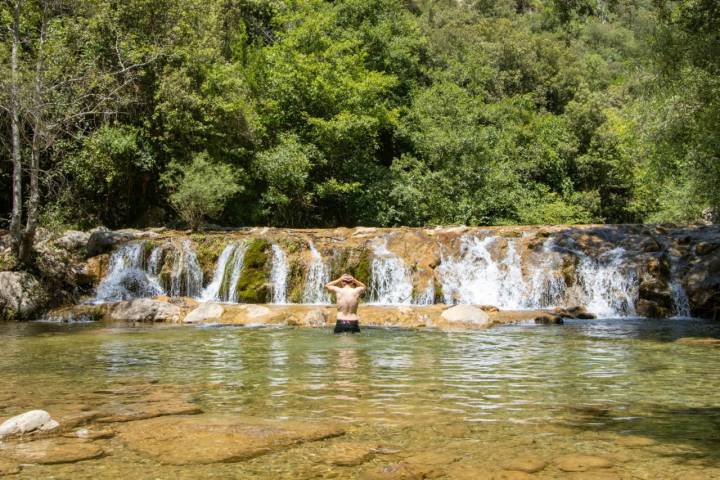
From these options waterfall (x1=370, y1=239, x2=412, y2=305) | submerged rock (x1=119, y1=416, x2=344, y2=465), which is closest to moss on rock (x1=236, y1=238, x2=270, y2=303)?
waterfall (x1=370, y1=239, x2=412, y2=305)

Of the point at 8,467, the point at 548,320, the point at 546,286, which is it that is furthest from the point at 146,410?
the point at 546,286

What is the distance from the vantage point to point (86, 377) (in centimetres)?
869

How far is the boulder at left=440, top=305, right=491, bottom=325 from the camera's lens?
15.5m

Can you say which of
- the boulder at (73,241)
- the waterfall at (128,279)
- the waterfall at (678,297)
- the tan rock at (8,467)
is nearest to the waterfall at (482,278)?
the waterfall at (678,297)

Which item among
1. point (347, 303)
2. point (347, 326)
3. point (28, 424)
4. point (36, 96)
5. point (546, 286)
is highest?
point (36, 96)

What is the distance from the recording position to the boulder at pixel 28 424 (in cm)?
541

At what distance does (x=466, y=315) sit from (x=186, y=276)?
961 centimetres

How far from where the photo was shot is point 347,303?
43.6 feet

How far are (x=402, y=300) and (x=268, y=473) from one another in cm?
1477

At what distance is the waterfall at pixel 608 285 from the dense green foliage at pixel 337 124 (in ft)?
9.80

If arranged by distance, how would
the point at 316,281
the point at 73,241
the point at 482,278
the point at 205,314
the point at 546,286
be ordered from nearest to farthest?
the point at 205,314, the point at 546,286, the point at 482,278, the point at 316,281, the point at 73,241

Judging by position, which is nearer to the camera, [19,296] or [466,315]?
[466,315]

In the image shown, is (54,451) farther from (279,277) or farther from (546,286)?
(546,286)

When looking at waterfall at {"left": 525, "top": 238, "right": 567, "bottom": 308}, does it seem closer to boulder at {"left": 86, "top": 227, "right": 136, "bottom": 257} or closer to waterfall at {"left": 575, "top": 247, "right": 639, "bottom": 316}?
waterfall at {"left": 575, "top": 247, "right": 639, "bottom": 316}
